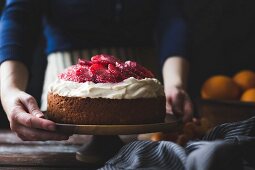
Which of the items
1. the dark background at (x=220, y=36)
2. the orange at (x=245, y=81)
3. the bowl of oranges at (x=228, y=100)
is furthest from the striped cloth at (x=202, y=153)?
the dark background at (x=220, y=36)

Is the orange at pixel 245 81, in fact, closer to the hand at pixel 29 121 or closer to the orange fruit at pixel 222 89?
the orange fruit at pixel 222 89

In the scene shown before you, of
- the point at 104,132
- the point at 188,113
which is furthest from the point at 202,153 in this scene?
the point at 188,113

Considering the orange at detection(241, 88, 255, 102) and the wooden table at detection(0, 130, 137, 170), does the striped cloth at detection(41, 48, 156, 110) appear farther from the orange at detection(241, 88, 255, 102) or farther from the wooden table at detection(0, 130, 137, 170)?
the wooden table at detection(0, 130, 137, 170)

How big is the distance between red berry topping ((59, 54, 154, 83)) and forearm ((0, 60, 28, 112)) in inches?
5.7

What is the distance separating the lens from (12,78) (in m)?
1.39

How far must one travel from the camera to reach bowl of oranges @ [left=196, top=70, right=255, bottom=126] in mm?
1748

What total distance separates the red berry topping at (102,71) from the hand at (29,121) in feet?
0.43

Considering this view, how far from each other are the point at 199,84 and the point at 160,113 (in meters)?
1.30

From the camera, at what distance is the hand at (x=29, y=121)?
1.08 m

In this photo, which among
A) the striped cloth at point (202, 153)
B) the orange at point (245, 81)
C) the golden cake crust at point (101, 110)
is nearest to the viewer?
the striped cloth at point (202, 153)

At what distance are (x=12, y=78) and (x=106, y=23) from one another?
1.92 ft

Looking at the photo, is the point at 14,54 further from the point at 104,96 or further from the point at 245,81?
the point at 245,81

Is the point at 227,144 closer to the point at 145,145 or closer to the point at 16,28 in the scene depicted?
the point at 145,145

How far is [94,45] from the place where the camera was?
1896 millimetres
